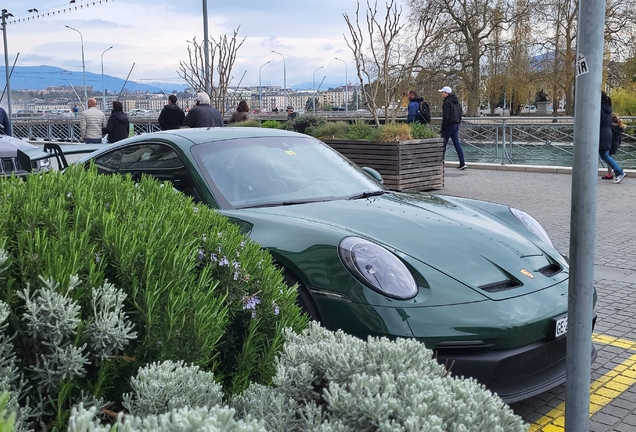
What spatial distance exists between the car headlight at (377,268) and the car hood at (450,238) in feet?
0.37

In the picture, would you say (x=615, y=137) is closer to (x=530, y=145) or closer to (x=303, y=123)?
(x=530, y=145)

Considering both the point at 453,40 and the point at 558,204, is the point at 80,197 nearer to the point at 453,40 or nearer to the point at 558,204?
the point at 558,204

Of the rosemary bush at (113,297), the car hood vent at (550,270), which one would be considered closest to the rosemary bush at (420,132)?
the car hood vent at (550,270)

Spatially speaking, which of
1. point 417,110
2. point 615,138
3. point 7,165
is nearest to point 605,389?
point 7,165

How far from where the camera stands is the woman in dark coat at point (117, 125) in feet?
47.4

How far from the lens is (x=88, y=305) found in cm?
180

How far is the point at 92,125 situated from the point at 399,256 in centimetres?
1294

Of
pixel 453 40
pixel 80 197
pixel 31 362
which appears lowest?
pixel 31 362

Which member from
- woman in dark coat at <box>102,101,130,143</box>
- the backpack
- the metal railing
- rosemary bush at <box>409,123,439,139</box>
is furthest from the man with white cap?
woman in dark coat at <box>102,101,130,143</box>

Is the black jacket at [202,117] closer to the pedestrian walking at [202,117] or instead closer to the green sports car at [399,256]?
the pedestrian walking at [202,117]

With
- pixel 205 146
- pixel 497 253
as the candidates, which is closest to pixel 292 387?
pixel 497 253

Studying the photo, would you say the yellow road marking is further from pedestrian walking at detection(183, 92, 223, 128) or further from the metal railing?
the metal railing

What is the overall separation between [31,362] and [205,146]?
3210 millimetres

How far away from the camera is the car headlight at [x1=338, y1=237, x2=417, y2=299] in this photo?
348cm
